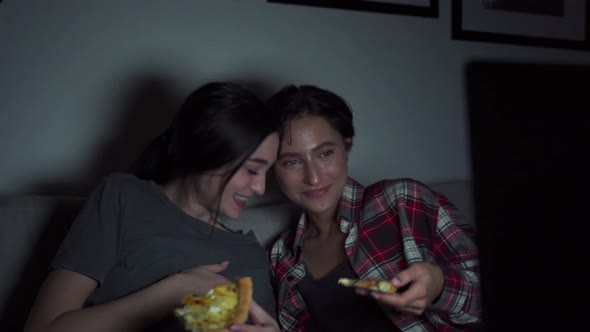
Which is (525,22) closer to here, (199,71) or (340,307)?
(199,71)

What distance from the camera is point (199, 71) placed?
1940 mm

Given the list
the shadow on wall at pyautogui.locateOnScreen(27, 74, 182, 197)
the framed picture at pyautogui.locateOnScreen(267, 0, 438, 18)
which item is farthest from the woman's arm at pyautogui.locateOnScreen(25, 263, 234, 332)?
the framed picture at pyautogui.locateOnScreen(267, 0, 438, 18)

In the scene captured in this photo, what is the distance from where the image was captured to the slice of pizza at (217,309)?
89 centimetres

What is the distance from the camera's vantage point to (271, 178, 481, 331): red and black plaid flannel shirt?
137 centimetres

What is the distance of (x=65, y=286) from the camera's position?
111 cm

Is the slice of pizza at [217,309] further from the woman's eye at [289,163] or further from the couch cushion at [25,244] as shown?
the couch cushion at [25,244]

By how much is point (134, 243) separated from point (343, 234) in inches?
25.0

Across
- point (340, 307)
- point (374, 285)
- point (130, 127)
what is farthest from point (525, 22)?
point (374, 285)

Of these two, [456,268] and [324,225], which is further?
[324,225]

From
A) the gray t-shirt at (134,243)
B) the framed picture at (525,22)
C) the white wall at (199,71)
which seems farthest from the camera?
the framed picture at (525,22)

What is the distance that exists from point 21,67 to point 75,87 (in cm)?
18

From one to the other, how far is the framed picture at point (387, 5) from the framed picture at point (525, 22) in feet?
0.41

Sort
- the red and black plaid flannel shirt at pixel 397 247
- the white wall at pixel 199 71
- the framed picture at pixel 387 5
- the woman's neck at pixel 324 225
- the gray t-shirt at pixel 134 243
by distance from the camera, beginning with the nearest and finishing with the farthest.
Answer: the gray t-shirt at pixel 134 243 < the red and black plaid flannel shirt at pixel 397 247 < the woman's neck at pixel 324 225 < the white wall at pixel 199 71 < the framed picture at pixel 387 5

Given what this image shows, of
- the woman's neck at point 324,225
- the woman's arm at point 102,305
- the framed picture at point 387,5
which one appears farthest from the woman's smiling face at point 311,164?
the framed picture at point 387,5
